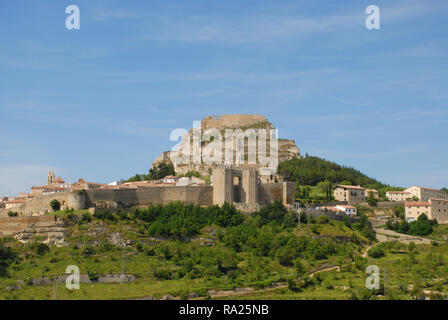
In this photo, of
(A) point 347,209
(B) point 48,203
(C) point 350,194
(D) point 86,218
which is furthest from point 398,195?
(B) point 48,203

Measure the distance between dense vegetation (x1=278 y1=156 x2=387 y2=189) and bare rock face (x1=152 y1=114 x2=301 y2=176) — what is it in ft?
9.50

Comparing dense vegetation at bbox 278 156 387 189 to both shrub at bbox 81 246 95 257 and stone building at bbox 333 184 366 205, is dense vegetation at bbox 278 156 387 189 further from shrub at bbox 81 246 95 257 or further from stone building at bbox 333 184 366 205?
shrub at bbox 81 246 95 257

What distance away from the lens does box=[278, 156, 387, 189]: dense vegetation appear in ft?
263

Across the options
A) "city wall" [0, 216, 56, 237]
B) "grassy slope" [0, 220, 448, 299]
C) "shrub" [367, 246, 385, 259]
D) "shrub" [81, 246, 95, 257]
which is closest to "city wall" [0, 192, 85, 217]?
"grassy slope" [0, 220, 448, 299]

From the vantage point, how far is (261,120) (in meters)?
94.8

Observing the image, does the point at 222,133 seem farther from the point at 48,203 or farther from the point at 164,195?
the point at 48,203

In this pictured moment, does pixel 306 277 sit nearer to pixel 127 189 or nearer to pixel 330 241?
pixel 330 241

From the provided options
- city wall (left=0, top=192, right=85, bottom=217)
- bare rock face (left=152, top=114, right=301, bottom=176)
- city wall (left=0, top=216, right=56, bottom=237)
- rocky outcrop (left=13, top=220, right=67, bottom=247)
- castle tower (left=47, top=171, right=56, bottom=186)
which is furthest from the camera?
bare rock face (left=152, top=114, right=301, bottom=176)

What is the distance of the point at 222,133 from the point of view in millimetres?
92938

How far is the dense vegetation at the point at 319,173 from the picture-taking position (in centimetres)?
8025

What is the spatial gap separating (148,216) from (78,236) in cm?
662

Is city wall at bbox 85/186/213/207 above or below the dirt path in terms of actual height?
above

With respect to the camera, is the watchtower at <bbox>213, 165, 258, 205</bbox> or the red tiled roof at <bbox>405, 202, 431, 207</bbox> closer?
the watchtower at <bbox>213, 165, 258, 205</bbox>

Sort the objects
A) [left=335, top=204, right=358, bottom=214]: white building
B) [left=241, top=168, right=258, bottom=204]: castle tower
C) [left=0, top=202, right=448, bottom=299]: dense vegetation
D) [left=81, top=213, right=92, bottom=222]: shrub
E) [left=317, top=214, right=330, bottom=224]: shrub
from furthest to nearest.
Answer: [left=335, top=204, right=358, bottom=214]: white building, [left=241, top=168, right=258, bottom=204]: castle tower, [left=317, top=214, right=330, bottom=224]: shrub, [left=81, top=213, right=92, bottom=222]: shrub, [left=0, top=202, right=448, bottom=299]: dense vegetation
